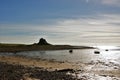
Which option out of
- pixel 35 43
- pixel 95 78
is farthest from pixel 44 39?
pixel 95 78

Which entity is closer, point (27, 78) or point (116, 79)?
point (27, 78)

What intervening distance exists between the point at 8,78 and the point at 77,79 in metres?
6.93

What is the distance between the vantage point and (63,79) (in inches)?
955

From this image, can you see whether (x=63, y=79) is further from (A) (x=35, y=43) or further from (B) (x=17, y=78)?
(A) (x=35, y=43)

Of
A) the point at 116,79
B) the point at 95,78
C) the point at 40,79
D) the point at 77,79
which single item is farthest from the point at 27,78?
the point at 116,79

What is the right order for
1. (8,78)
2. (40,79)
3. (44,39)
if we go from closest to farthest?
(8,78)
(40,79)
(44,39)

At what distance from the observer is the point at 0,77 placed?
2278 centimetres

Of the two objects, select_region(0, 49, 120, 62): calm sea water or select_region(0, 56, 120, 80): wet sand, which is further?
select_region(0, 49, 120, 62): calm sea water

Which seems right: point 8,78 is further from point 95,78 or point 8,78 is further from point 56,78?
point 95,78

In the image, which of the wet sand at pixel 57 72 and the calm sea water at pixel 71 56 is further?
the calm sea water at pixel 71 56

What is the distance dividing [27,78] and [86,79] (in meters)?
6.39

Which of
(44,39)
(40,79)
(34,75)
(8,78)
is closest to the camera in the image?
(8,78)

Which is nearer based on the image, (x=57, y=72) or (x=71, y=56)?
(x=57, y=72)

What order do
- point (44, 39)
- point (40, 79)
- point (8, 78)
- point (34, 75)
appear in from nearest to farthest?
point (8, 78)
point (40, 79)
point (34, 75)
point (44, 39)
